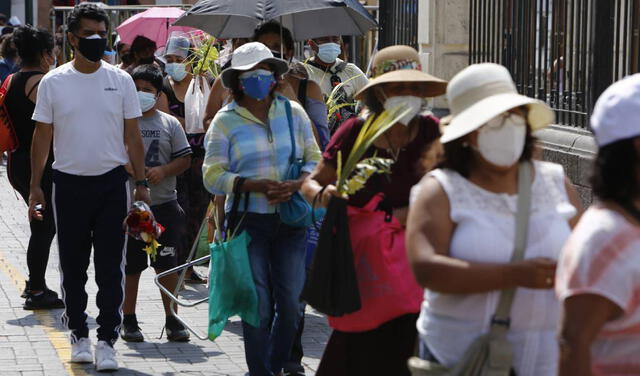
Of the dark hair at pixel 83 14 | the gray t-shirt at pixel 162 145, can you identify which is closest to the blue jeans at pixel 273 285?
the dark hair at pixel 83 14

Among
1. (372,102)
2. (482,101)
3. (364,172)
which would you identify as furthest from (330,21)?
(482,101)

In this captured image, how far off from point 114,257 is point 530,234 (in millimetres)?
3925

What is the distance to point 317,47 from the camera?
9.77m

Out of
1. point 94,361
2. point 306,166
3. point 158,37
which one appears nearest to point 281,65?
point 306,166

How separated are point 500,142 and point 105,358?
3.85m

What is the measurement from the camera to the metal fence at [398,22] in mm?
13680

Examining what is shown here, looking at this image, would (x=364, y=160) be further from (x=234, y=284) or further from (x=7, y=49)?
(x=7, y=49)

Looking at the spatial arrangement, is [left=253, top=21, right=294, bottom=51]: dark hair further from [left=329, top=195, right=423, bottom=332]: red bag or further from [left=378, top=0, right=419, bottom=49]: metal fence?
[left=378, top=0, right=419, bottom=49]: metal fence

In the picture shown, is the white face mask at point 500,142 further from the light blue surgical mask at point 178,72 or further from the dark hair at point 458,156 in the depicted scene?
the light blue surgical mask at point 178,72

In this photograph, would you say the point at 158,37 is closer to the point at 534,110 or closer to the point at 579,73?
the point at 579,73

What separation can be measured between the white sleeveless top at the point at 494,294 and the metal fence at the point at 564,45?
542 centimetres

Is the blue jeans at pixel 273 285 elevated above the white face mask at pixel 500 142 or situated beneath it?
situated beneath

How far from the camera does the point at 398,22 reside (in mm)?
14188

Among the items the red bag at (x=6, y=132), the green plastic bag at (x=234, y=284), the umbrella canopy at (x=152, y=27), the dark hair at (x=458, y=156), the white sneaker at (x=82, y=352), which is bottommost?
the white sneaker at (x=82, y=352)
